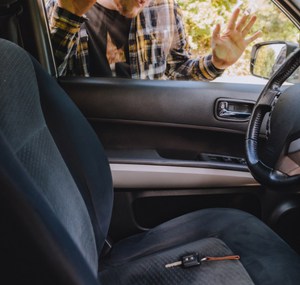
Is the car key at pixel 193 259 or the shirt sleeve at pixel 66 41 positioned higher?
the shirt sleeve at pixel 66 41

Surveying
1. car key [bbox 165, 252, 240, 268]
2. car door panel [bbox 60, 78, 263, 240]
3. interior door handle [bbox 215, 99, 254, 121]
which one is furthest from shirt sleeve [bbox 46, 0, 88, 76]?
car key [bbox 165, 252, 240, 268]

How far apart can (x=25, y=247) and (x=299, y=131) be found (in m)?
0.82

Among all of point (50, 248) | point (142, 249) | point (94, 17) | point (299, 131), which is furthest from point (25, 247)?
point (94, 17)

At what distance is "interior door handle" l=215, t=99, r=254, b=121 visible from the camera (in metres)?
1.49

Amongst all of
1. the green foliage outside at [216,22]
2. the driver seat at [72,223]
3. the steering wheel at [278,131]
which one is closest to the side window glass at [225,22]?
the green foliage outside at [216,22]

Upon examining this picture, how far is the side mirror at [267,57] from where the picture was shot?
1.50 meters

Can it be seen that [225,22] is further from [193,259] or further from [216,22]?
[193,259]

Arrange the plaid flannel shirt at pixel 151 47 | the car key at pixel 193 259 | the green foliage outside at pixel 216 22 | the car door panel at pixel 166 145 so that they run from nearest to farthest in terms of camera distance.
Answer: the car key at pixel 193 259 → the car door panel at pixel 166 145 → the plaid flannel shirt at pixel 151 47 → the green foliage outside at pixel 216 22

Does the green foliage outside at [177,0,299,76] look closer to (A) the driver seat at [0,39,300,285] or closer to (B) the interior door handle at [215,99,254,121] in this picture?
(B) the interior door handle at [215,99,254,121]

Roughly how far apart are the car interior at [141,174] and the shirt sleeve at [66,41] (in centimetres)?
5

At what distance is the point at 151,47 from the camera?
5.65ft

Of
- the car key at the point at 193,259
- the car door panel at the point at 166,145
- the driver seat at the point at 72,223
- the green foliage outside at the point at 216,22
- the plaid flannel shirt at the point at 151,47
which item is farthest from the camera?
the green foliage outside at the point at 216,22

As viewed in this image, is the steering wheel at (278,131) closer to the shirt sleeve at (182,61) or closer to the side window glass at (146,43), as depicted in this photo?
the side window glass at (146,43)

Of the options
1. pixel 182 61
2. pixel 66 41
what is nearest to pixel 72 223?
pixel 66 41
